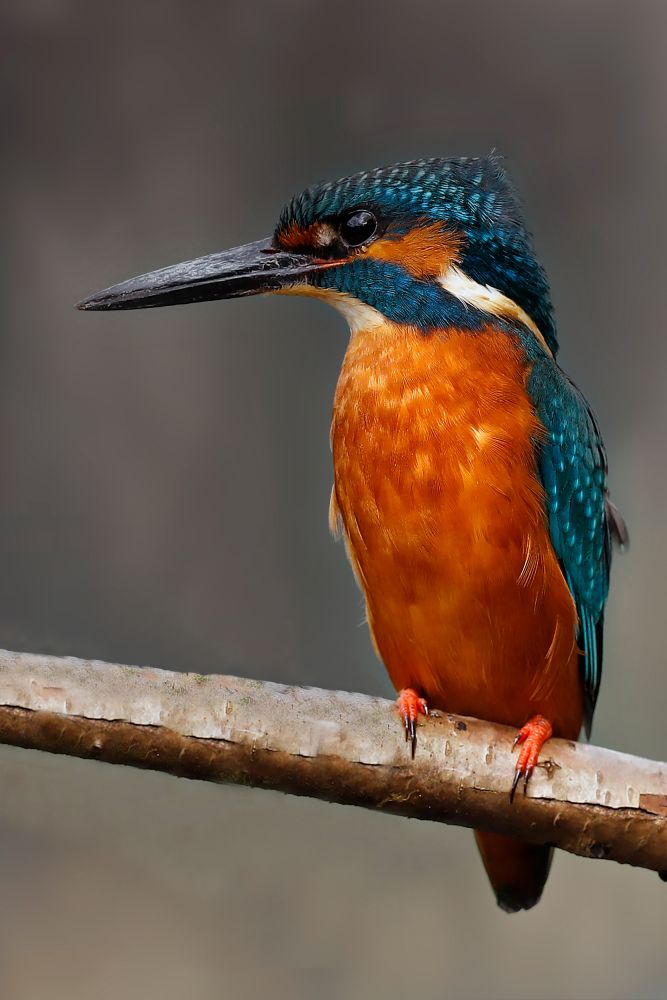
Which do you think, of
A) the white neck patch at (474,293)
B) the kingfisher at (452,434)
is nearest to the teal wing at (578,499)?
the kingfisher at (452,434)

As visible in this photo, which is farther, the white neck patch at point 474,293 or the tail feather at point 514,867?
the tail feather at point 514,867

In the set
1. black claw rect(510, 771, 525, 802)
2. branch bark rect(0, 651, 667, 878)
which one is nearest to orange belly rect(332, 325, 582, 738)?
branch bark rect(0, 651, 667, 878)

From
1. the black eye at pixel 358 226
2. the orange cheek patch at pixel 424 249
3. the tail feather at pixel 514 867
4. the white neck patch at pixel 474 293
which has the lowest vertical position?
the tail feather at pixel 514 867

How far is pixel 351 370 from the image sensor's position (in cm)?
204

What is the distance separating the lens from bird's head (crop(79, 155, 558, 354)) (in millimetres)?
2002

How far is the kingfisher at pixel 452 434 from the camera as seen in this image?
1.91 metres

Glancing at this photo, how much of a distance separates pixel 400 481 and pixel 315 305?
4.63ft

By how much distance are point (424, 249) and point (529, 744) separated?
35.2 inches

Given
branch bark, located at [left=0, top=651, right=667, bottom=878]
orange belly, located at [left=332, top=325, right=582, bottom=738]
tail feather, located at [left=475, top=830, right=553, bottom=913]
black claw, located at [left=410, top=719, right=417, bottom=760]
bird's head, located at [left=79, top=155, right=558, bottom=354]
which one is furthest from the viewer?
tail feather, located at [left=475, top=830, right=553, bottom=913]

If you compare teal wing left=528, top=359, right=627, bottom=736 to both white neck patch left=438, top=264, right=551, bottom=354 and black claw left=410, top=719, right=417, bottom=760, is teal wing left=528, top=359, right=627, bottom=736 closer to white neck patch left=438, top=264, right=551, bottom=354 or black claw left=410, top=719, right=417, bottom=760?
white neck patch left=438, top=264, right=551, bottom=354

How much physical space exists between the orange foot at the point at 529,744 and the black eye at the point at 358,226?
0.92 m

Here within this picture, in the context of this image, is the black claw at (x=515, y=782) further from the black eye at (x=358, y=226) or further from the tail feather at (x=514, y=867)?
the black eye at (x=358, y=226)

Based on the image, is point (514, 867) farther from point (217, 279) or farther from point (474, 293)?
point (217, 279)

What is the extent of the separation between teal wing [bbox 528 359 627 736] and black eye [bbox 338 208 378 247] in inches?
15.6
